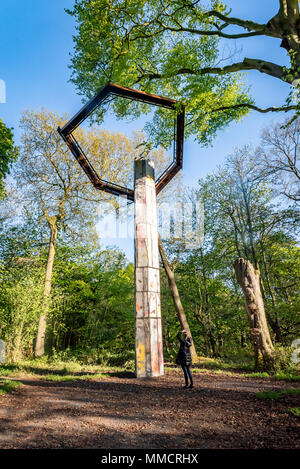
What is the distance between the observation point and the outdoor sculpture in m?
8.99

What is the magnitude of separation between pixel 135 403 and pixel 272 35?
10.3m

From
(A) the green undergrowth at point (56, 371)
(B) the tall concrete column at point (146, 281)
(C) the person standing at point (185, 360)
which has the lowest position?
(A) the green undergrowth at point (56, 371)

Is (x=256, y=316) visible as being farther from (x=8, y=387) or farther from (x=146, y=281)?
(x=8, y=387)

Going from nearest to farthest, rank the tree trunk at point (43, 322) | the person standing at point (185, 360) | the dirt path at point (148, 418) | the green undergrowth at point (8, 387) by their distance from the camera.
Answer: the dirt path at point (148, 418) < the green undergrowth at point (8, 387) < the person standing at point (185, 360) < the tree trunk at point (43, 322)

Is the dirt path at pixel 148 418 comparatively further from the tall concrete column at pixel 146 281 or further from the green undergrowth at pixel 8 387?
the tall concrete column at pixel 146 281

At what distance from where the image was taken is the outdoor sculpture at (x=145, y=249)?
8.99 m

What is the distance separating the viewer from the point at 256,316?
10492mm

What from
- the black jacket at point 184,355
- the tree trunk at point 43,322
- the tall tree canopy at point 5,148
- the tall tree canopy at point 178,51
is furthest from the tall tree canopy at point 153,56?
the tree trunk at point 43,322

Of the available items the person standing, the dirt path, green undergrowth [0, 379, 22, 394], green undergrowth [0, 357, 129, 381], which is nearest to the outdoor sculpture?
the dirt path

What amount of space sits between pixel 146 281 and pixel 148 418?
4.94 metres


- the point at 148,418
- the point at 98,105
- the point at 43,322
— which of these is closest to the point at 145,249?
the point at 148,418

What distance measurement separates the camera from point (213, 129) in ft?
36.7

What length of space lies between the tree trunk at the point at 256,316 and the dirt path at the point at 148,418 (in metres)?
2.45

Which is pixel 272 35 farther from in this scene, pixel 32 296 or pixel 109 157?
pixel 32 296
